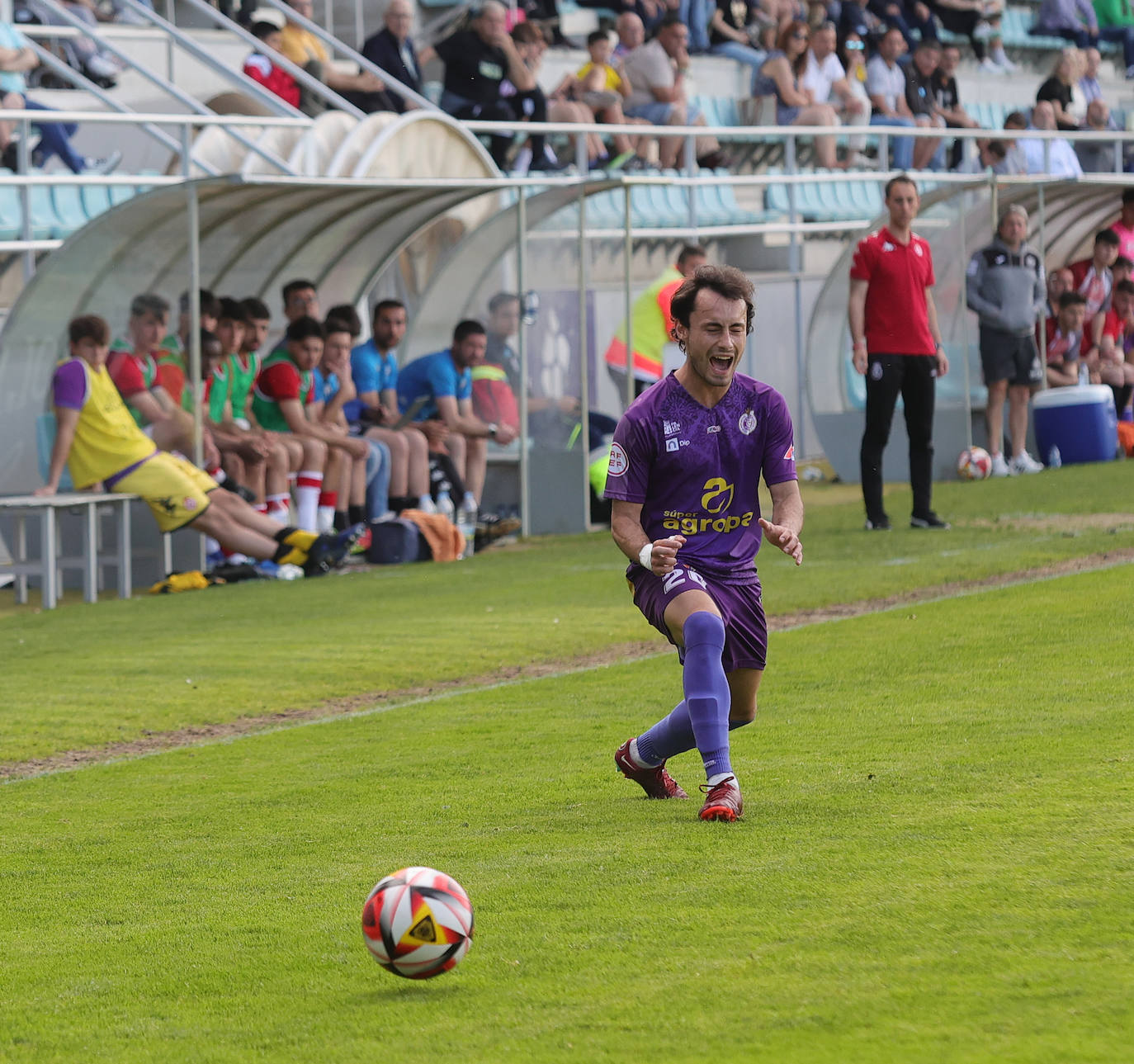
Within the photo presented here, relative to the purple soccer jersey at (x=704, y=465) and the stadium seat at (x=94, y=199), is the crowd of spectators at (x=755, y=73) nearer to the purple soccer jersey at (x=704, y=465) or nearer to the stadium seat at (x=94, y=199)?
the stadium seat at (x=94, y=199)

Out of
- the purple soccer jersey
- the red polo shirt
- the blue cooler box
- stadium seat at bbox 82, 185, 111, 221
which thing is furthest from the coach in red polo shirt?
the purple soccer jersey

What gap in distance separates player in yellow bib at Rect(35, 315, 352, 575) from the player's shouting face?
8404 mm

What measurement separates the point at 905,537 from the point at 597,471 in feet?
11.0

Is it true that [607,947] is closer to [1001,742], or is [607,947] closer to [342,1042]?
[342,1042]

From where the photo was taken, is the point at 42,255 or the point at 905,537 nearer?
the point at 905,537

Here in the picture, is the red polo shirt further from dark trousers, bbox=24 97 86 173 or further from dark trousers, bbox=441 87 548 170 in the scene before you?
dark trousers, bbox=441 87 548 170

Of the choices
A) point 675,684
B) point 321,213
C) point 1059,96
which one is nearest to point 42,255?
point 321,213

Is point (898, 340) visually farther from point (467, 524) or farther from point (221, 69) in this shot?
point (221, 69)

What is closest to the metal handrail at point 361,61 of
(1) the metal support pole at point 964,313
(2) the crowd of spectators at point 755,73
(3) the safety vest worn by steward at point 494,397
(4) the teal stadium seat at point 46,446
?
(2) the crowd of spectators at point 755,73

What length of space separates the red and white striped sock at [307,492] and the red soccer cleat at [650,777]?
9.13 meters

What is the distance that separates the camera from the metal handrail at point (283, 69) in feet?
65.5

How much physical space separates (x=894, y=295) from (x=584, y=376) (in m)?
3.21

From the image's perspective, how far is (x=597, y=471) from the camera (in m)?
17.0

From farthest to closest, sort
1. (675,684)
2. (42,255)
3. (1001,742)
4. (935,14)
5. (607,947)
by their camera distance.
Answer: (935,14) → (42,255) → (675,684) → (1001,742) → (607,947)
